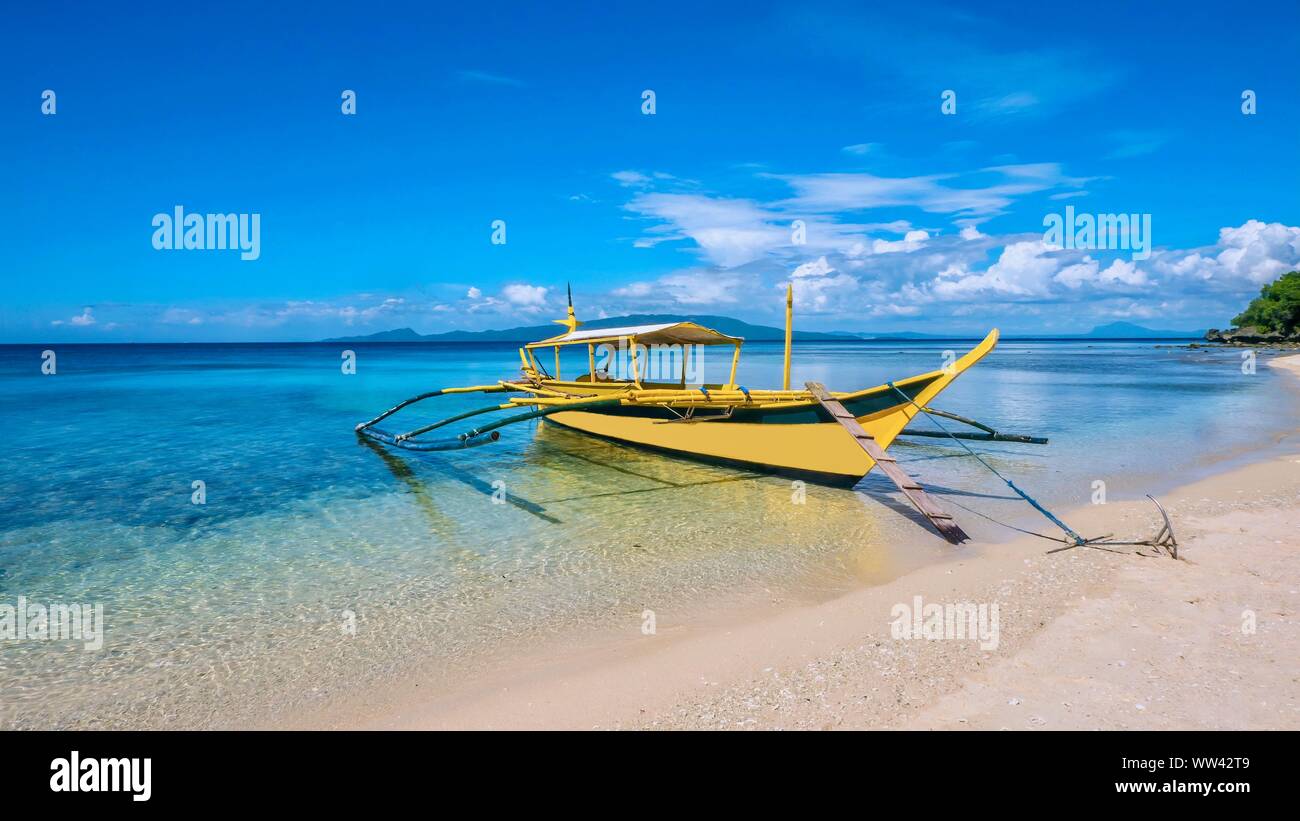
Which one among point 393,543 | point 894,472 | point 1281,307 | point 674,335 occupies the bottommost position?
point 393,543

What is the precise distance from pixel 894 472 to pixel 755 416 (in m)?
3.36

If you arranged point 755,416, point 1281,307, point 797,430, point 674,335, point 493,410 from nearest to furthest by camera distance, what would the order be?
point 797,430
point 755,416
point 674,335
point 493,410
point 1281,307

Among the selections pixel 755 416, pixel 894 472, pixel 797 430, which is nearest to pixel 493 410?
pixel 755 416

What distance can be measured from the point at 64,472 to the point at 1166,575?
20.2m

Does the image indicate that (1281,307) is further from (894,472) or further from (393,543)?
(393,543)

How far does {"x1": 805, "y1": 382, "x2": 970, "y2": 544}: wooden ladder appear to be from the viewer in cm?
864

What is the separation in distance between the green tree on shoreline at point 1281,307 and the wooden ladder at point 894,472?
9026 centimetres

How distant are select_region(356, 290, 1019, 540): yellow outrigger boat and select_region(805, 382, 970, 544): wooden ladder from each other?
0.02 m

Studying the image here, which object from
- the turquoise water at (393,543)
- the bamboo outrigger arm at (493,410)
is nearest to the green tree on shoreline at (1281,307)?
the turquoise water at (393,543)

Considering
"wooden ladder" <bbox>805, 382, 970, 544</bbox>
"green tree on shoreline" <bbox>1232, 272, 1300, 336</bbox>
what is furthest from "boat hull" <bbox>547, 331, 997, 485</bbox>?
"green tree on shoreline" <bbox>1232, 272, 1300, 336</bbox>

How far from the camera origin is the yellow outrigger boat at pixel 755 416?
10477mm

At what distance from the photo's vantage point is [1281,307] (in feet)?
235
